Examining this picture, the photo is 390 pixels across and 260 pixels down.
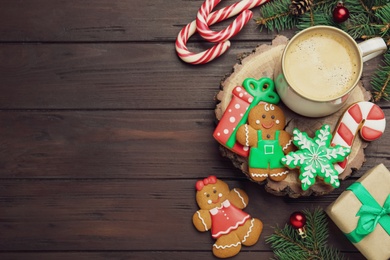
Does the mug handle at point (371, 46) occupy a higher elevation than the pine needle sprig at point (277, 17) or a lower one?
higher

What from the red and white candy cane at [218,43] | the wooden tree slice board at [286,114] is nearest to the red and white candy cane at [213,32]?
the red and white candy cane at [218,43]

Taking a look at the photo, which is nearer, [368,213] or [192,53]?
[368,213]

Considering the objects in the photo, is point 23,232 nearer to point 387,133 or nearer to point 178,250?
point 178,250

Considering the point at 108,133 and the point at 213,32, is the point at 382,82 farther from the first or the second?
the point at 108,133

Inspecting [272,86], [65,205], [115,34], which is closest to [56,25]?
[115,34]

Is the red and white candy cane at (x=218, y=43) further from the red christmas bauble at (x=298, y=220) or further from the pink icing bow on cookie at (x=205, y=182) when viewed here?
the red christmas bauble at (x=298, y=220)

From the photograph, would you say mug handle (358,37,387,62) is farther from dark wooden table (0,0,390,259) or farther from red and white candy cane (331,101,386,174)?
dark wooden table (0,0,390,259)

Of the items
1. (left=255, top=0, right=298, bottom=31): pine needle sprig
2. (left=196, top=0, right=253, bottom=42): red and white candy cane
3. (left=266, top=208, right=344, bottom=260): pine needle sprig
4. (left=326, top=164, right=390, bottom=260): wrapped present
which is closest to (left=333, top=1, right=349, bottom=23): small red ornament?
(left=255, top=0, right=298, bottom=31): pine needle sprig

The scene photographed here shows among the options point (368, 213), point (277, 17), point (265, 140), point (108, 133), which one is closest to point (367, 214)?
point (368, 213)
